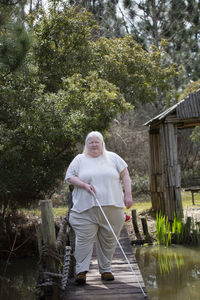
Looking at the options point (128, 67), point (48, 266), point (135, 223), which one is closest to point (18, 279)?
point (135, 223)

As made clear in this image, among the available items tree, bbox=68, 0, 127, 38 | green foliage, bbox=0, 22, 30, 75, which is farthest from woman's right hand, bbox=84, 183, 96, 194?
tree, bbox=68, 0, 127, 38

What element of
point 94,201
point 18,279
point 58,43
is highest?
point 58,43

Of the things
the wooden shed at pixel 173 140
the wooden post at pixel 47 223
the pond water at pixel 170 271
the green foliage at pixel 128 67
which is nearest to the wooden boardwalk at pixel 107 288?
the wooden post at pixel 47 223

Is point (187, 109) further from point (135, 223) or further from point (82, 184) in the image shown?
point (82, 184)

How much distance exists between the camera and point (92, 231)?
14.6ft

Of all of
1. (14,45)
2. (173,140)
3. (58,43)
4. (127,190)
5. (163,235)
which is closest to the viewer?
(127,190)

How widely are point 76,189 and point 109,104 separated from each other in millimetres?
5564

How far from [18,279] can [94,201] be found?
499cm

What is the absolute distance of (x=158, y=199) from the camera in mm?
11984

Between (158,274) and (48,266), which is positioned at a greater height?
(48,266)

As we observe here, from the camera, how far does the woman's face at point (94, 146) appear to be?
4516 millimetres

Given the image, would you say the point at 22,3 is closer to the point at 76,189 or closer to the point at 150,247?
the point at 76,189

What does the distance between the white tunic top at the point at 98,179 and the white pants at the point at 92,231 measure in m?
0.09

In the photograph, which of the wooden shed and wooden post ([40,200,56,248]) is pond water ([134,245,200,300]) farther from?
wooden post ([40,200,56,248])
